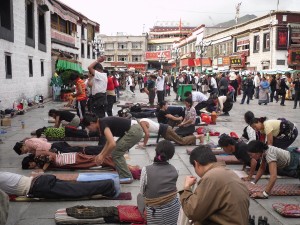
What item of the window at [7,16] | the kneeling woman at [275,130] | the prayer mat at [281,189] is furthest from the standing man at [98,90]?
the window at [7,16]

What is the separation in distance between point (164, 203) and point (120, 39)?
3022 inches

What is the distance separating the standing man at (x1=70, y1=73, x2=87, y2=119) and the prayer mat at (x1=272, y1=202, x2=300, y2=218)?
647 cm

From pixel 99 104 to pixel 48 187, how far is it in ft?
15.8

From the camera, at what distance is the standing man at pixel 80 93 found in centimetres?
Answer: 1030

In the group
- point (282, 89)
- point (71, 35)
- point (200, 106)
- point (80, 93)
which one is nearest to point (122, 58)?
point (71, 35)

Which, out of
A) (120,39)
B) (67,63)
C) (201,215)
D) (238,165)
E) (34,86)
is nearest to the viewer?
(201,215)

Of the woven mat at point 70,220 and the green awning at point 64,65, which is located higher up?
the green awning at point 64,65

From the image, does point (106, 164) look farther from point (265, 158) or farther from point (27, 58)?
point (27, 58)

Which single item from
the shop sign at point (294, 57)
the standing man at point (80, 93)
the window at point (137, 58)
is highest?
the window at point (137, 58)

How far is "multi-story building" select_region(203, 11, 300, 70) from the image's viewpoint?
94.0 ft

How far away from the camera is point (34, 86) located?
65.5ft

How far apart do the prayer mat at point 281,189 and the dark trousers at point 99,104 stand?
4.99 metres

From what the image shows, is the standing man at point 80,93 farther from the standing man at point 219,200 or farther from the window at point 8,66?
the standing man at point 219,200

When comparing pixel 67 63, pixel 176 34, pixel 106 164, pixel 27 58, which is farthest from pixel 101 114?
pixel 176 34
